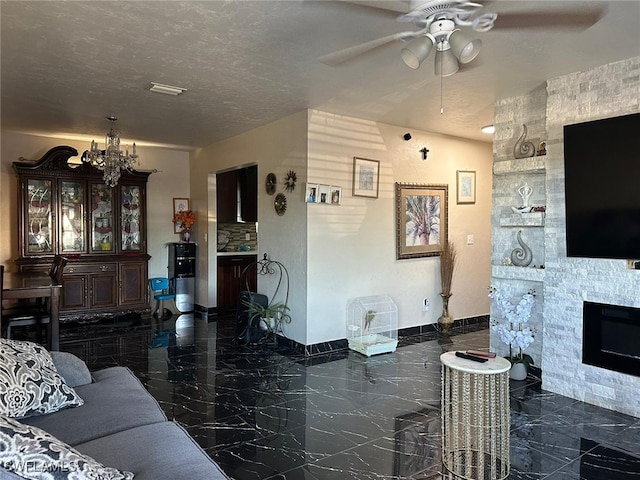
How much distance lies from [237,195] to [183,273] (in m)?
1.49

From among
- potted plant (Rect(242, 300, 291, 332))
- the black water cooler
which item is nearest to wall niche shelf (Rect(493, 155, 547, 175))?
potted plant (Rect(242, 300, 291, 332))

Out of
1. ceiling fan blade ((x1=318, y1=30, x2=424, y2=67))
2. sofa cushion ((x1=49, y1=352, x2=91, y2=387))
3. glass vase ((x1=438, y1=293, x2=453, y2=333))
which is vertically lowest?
glass vase ((x1=438, y1=293, x2=453, y2=333))

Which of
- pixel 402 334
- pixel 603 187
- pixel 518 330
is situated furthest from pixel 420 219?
pixel 603 187

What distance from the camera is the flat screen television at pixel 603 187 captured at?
308cm

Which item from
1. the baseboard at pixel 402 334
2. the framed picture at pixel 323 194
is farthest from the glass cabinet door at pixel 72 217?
the framed picture at pixel 323 194

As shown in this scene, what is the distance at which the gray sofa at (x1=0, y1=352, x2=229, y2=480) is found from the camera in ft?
4.94

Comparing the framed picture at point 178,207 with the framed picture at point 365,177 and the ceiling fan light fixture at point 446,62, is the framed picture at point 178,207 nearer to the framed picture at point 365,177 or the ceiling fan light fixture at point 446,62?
the framed picture at point 365,177

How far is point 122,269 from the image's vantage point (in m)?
6.23

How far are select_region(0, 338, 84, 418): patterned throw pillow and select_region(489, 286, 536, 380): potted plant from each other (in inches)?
128

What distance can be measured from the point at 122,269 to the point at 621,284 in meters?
5.81

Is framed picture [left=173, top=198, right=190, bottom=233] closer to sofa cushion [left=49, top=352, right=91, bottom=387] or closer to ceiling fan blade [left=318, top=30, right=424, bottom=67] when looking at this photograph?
ceiling fan blade [left=318, top=30, right=424, bottom=67]

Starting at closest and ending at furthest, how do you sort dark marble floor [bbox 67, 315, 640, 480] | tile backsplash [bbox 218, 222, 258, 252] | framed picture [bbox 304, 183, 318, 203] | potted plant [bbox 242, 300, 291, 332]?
dark marble floor [bbox 67, 315, 640, 480] < framed picture [bbox 304, 183, 318, 203] < potted plant [bbox 242, 300, 291, 332] < tile backsplash [bbox 218, 222, 258, 252]

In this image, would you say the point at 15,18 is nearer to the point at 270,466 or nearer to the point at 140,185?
the point at 270,466

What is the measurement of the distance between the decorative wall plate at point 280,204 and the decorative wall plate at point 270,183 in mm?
131
